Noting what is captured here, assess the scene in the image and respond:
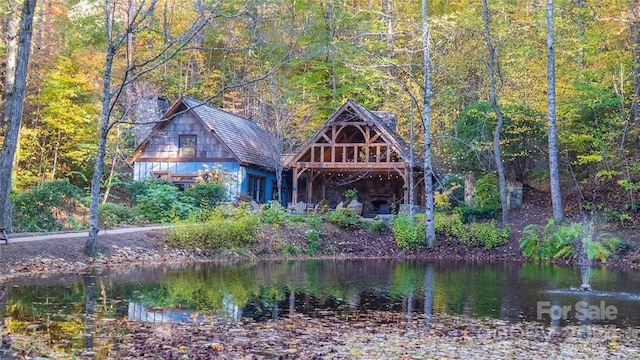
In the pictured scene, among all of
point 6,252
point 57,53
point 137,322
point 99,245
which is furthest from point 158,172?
point 137,322

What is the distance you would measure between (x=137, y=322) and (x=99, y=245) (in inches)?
335

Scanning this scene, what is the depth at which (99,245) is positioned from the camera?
52.7 ft

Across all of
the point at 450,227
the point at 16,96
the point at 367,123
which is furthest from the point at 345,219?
the point at 16,96

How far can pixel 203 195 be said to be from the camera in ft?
81.9

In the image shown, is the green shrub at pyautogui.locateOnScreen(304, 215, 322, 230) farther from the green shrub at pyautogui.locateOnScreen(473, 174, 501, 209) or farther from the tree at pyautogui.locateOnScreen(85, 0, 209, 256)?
the tree at pyautogui.locateOnScreen(85, 0, 209, 256)

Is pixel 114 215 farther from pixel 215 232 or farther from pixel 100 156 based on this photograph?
pixel 100 156

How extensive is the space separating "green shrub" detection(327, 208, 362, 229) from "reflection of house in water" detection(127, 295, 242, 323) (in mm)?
13345

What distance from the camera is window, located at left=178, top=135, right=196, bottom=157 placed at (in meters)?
30.5

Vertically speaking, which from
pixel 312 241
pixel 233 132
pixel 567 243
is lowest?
pixel 312 241

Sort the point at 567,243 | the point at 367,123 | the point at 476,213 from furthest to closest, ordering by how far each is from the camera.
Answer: the point at 367,123 → the point at 476,213 → the point at 567,243

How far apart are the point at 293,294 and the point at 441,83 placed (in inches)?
721

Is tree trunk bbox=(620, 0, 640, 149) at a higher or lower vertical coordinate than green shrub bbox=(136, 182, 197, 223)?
higher

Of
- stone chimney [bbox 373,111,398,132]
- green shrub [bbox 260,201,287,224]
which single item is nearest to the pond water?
green shrub [bbox 260,201,287,224]

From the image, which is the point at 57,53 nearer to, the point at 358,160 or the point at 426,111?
the point at 358,160
